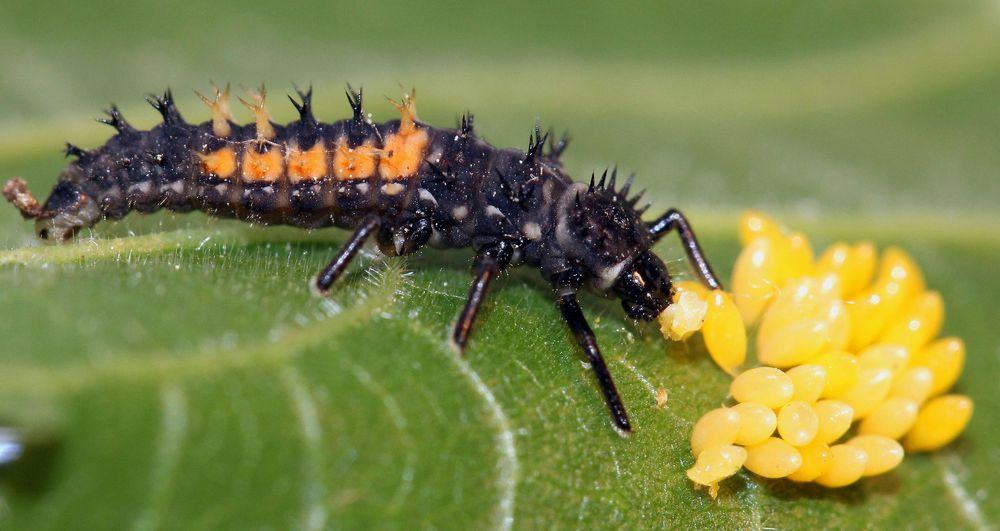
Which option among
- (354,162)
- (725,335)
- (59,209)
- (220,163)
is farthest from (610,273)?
(59,209)

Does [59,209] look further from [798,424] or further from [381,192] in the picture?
[798,424]

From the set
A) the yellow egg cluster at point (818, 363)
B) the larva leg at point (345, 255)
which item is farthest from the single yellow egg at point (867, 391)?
the larva leg at point (345, 255)

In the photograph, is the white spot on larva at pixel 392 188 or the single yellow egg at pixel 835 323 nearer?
the single yellow egg at pixel 835 323

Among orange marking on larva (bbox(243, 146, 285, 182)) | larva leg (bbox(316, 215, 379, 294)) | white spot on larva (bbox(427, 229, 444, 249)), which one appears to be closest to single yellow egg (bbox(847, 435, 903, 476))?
white spot on larva (bbox(427, 229, 444, 249))

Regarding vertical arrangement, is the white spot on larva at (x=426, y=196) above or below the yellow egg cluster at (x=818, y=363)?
above

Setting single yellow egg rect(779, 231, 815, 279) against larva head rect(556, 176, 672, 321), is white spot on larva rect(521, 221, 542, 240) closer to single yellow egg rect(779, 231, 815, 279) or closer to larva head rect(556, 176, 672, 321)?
larva head rect(556, 176, 672, 321)

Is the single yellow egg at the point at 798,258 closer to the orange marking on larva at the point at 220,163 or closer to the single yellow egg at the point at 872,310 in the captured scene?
the single yellow egg at the point at 872,310

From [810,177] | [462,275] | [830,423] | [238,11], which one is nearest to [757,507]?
[830,423]
